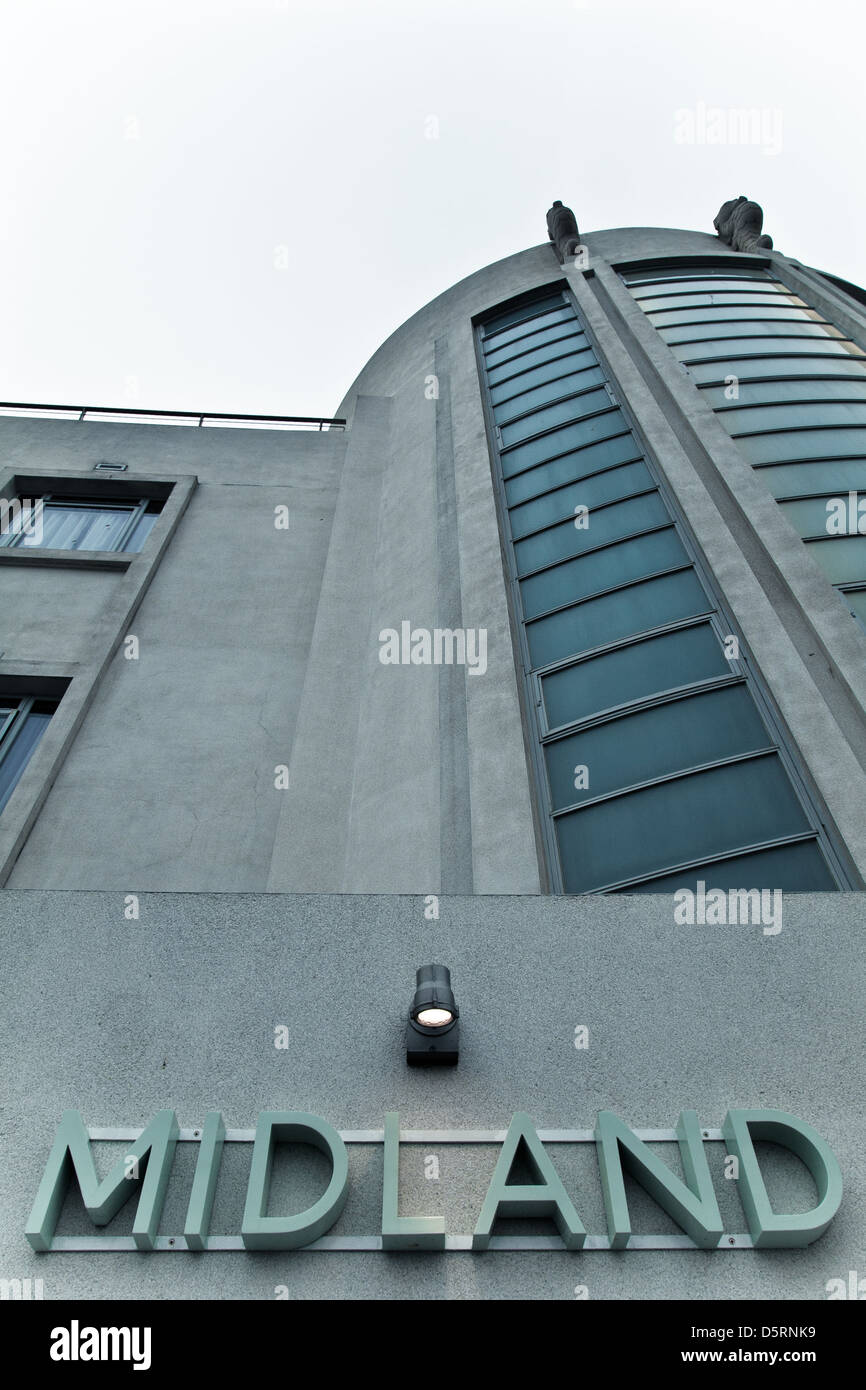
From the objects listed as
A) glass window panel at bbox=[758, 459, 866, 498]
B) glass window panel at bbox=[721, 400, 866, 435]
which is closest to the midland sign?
glass window panel at bbox=[758, 459, 866, 498]

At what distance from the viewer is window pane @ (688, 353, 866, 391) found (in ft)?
50.6

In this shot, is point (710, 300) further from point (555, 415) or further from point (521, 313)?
point (555, 415)

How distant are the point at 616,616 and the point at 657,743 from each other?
2129mm

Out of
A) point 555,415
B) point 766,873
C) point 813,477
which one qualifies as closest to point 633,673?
point 766,873

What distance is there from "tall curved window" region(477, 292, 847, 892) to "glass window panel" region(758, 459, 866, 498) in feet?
4.60

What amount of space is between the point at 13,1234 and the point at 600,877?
4.93 metres

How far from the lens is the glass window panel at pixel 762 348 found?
52.9 feet

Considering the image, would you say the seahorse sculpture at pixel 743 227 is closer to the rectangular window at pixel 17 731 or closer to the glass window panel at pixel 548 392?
the glass window panel at pixel 548 392

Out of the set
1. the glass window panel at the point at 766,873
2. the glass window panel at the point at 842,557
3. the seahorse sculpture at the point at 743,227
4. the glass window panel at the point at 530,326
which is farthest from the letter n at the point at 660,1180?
the seahorse sculpture at the point at 743,227

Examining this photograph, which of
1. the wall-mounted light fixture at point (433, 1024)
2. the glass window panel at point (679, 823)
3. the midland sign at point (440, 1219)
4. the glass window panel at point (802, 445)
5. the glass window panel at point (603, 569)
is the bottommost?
the midland sign at point (440, 1219)

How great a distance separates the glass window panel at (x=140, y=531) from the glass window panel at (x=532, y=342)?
671 cm

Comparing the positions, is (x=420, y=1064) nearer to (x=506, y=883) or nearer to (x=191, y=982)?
(x=191, y=982)

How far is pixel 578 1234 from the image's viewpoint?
481 cm

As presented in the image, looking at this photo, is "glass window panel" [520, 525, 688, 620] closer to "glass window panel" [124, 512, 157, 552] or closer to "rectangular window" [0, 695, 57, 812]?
"rectangular window" [0, 695, 57, 812]
